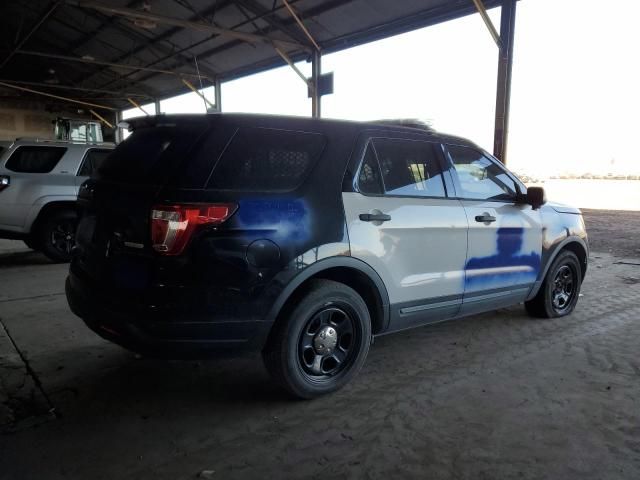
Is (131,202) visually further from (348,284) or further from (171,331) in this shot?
(348,284)

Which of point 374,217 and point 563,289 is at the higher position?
point 374,217

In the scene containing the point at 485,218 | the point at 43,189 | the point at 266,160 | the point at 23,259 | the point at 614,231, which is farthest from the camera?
the point at 614,231

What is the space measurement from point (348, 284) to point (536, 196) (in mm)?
1957

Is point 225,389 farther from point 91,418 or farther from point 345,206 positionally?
point 345,206

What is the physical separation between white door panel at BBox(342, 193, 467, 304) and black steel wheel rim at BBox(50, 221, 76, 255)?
574cm

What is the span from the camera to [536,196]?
405cm

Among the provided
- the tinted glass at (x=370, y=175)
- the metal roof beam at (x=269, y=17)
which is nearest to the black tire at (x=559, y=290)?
the tinted glass at (x=370, y=175)

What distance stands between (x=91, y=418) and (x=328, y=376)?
1.43m

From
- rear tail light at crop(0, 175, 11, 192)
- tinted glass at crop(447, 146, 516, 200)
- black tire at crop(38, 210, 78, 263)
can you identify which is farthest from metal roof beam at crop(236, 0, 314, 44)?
tinted glass at crop(447, 146, 516, 200)

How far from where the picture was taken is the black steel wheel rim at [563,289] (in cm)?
480

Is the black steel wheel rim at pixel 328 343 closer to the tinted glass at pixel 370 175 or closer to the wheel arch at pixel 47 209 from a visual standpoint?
the tinted glass at pixel 370 175

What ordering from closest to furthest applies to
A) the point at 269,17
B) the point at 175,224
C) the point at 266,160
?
1. the point at 175,224
2. the point at 266,160
3. the point at 269,17

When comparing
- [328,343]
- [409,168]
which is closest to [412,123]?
[409,168]

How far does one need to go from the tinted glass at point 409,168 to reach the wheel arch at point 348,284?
607mm
